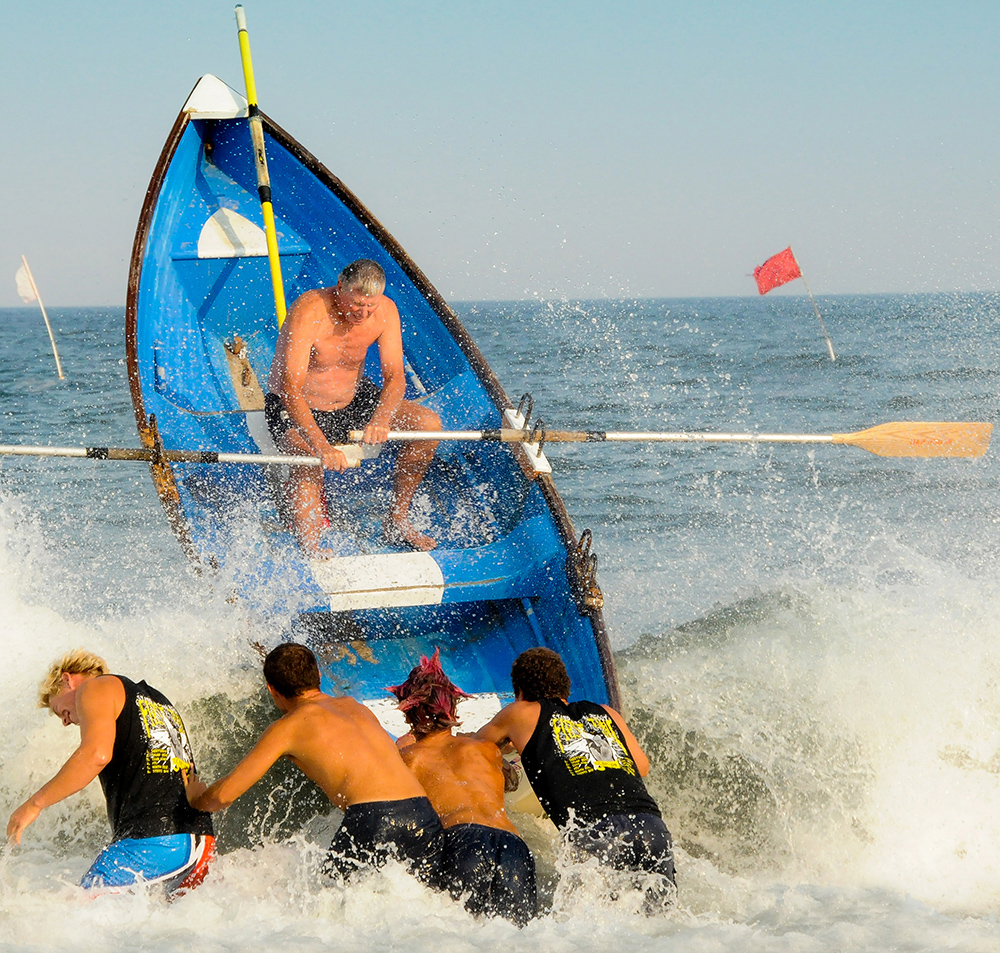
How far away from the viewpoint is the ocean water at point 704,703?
8.80 feet

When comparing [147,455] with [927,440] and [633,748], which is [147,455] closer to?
[633,748]

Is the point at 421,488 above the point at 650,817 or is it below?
above

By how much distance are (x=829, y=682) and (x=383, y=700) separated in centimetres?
222

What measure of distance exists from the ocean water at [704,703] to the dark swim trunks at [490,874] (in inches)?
2.7

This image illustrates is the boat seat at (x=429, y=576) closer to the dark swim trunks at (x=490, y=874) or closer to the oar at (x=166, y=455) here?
the oar at (x=166, y=455)

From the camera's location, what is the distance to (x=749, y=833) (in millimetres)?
3955

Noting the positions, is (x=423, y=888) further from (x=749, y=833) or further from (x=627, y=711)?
(x=627, y=711)

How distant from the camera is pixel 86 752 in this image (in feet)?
9.65

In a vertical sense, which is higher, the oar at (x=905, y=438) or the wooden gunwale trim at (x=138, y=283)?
the wooden gunwale trim at (x=138, y=283)

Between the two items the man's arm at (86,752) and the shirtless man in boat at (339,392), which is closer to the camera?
the man's arm at (86,752)

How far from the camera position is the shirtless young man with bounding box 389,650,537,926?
9.15 ft

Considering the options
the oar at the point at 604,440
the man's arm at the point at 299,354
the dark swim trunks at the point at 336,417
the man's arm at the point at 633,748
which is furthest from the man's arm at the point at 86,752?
the dark swim trunks at the point at 336,417

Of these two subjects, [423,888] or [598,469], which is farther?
[598,469]

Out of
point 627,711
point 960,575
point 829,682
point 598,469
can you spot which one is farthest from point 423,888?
point 598,469
